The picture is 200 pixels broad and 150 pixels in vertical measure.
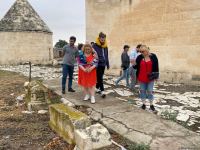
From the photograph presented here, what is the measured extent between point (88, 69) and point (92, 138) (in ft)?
10.2

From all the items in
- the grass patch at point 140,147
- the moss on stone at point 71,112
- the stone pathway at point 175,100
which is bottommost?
the grass patch at point 140,147

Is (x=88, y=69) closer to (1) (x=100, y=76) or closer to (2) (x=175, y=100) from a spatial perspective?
(1) (x=100, y=76)

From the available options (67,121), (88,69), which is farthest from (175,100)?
(67,121)

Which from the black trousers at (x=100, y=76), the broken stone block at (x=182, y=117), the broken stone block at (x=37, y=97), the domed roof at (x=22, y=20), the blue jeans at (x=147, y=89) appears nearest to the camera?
the broken stone block at (x=182, y=117)

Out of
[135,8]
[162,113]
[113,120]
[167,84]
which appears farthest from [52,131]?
[135,8]

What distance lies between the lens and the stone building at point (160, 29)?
39.7 feet

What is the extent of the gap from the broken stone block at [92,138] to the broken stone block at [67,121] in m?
0.17

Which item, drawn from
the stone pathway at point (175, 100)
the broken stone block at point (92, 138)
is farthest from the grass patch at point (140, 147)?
the stone pathway at point (175, 100)

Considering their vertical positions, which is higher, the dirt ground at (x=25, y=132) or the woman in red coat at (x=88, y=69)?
the woman in red coat at (x=88, y=69)

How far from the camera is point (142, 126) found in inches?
240

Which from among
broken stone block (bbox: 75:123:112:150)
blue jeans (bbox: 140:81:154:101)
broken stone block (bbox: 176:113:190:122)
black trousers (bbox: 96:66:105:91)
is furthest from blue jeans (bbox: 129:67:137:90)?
broken stone block (bbox: 75:123:112:150)

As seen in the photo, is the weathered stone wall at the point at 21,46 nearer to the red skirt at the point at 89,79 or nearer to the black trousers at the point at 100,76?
the black trousers at the point at 100,76

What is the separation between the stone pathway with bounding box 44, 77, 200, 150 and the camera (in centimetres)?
531

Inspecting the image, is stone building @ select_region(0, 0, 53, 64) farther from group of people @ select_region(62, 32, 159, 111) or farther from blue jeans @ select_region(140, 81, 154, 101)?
blue jeans @ select_region(140, 81, 154, 101)
